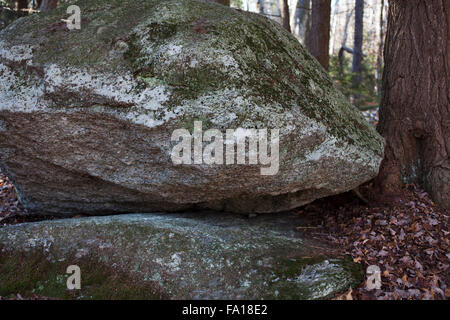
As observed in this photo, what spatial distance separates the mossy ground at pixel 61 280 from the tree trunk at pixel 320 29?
6220 mm

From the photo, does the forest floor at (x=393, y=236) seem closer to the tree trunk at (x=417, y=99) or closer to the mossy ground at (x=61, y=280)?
the tree trunk at (x=417, y=99)

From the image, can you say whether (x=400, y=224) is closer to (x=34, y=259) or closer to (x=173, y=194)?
(x=173, y=194)

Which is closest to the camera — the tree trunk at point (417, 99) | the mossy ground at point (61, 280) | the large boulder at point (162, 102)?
the mossy ground at point (61, 280)

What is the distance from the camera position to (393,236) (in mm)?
4336

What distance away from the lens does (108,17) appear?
4.45 meters

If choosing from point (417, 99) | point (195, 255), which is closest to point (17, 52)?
point (195, 255)

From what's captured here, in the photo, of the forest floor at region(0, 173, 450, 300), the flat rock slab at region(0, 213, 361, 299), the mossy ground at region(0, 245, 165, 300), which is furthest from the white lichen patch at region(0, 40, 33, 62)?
the forest floor at region(0, 173, 450, 300)

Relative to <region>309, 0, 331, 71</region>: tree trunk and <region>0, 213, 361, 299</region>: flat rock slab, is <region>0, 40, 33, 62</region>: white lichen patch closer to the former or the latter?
<region>0, 213, 361, 299</region>: flat rock slab

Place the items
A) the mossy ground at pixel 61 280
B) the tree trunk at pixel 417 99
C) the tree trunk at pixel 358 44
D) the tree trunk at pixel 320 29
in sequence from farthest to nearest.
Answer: the tree trunk at pixel 358 44, the tree trunk at pixel 320 29, the tree trunk at pixel 417 99, the mossy ground at pixel 61 280

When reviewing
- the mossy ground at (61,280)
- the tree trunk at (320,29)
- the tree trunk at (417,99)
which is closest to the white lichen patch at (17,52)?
the mossy ground at (61,280)

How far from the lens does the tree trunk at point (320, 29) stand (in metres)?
7.75

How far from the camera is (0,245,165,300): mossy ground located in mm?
3559

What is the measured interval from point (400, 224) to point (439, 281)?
34.8 inches
